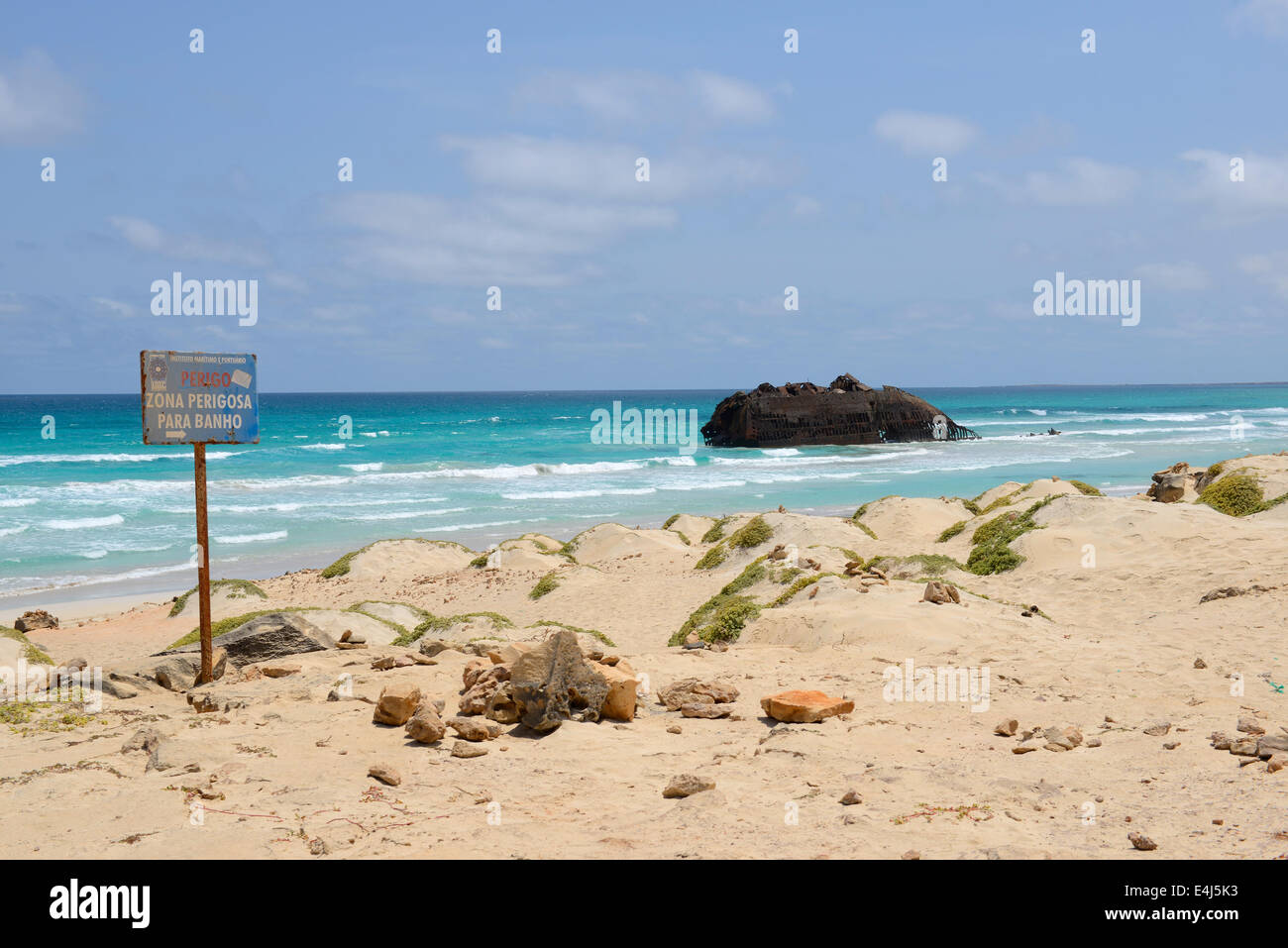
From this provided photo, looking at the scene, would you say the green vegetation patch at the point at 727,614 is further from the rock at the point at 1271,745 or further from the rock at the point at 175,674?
the rock at the point at 1271,745

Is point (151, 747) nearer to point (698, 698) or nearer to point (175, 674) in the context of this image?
point (175, 674)

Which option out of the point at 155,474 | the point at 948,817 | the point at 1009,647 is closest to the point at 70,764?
the point at 948,817

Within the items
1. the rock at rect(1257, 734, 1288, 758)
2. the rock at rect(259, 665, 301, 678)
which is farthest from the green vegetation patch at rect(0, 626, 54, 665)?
the rock at rect(1257, 734, 1288, 758)

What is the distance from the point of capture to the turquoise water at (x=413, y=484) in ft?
73.7

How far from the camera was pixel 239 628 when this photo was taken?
30.2 feet

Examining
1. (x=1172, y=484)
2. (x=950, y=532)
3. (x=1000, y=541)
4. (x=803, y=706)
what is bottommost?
(x=803, y=706)

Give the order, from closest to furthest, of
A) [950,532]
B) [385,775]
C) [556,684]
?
[385,775]
[556,684]
[950,532]

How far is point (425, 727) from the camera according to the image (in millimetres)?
6098

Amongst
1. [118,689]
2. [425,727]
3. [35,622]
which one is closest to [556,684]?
[425,727]

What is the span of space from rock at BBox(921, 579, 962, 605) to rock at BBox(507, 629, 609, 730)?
4.92 metres

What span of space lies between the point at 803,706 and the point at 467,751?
8.23 feet

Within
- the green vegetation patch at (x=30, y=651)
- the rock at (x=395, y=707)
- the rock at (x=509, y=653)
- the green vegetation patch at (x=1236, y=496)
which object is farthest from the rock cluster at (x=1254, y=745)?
the green vegetation patch at (x=1236, y=496)
